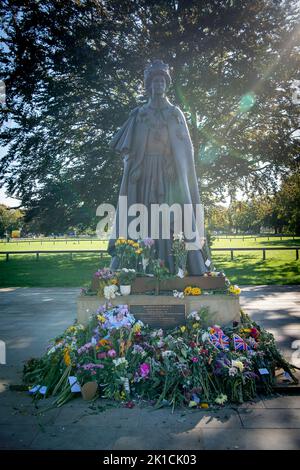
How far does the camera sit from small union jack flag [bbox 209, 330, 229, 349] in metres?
4.16

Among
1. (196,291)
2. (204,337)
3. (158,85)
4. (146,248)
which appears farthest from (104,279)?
(158,85)

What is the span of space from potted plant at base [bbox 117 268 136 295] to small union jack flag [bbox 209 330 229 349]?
121 centimetres

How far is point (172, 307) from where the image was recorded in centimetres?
464

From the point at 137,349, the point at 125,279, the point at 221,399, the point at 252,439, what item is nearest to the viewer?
the point at 252,439

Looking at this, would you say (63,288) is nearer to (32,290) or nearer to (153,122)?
(32,290)

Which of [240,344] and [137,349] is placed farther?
[240,344]

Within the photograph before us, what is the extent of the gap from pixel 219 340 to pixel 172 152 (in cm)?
276

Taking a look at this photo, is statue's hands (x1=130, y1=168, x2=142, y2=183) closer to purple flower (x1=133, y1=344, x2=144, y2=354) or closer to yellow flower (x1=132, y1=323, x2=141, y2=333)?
yellow flower (x1=132, y1=323, x2=141, y2=333)

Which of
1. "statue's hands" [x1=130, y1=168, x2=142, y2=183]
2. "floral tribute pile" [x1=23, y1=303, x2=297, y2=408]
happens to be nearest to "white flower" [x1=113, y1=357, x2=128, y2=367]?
"floral tribute pile" [x1=23, y1=303, x2=297, y2=408]

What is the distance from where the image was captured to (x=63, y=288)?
12578mm

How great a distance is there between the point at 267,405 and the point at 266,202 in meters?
19.2

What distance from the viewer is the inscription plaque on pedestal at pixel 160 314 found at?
4617mm

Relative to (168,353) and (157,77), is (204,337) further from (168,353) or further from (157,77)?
(157,77)

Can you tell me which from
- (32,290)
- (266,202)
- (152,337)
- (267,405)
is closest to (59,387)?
(152,337)
